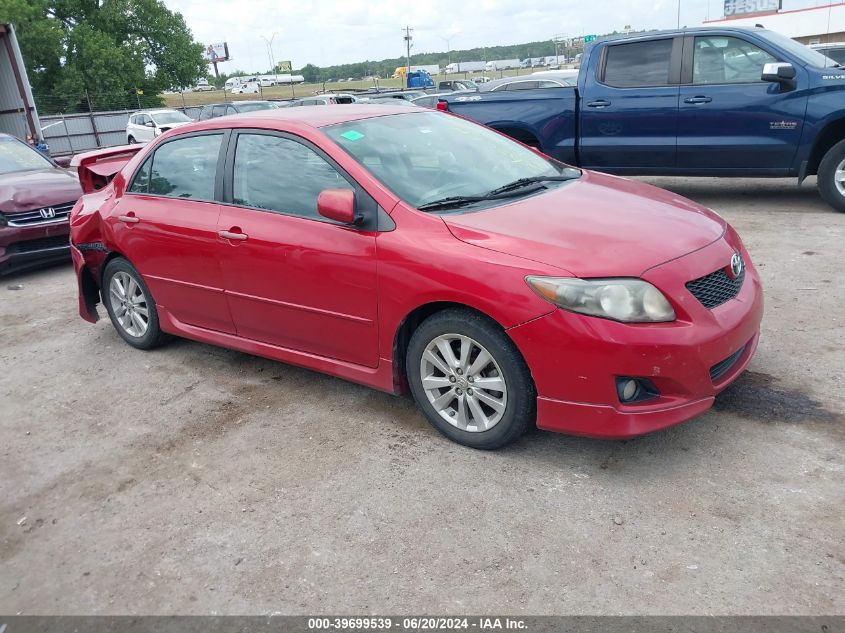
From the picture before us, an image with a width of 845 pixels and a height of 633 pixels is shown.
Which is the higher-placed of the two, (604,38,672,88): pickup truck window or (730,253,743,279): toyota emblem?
(604,38,672,88): pickup truck window

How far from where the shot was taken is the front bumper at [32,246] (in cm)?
768

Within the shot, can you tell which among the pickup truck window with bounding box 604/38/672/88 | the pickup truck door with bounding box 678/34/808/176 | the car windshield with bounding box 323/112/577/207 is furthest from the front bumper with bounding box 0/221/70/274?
the pickup truck door with bounding box 678/34/808/176

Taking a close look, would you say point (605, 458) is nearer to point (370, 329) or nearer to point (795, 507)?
point (795, 507)

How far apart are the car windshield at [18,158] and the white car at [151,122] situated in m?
16.0

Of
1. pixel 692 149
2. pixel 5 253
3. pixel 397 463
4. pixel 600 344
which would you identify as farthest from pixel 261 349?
pixel 692 149

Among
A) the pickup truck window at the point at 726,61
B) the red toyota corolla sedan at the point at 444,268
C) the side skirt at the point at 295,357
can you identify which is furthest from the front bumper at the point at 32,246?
the pickup truck window at the point at 726,61

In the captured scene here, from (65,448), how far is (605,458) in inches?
114

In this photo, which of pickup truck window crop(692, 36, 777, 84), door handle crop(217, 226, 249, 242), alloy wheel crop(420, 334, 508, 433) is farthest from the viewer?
pickup truck window crop(692, 36, 777, 84)

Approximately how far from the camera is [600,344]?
121 inches

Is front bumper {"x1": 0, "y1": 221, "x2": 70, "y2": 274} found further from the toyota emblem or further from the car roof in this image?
the toyota emblem

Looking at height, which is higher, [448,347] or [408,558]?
[448,347]

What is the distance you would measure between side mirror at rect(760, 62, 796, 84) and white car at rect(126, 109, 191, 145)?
2131cm

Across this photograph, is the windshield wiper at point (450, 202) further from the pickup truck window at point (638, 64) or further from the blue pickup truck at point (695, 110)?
the pickup truck window at point (638, 64)

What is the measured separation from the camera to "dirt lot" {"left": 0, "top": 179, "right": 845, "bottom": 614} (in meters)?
2.70
